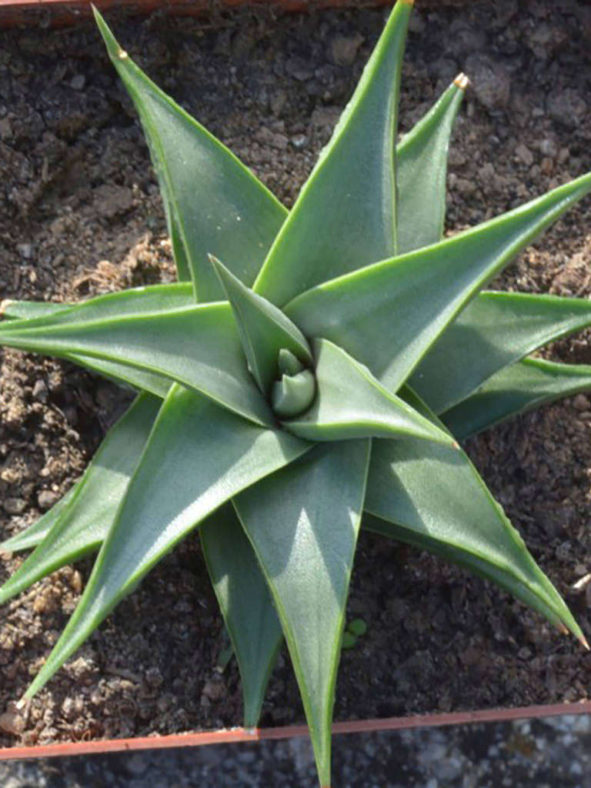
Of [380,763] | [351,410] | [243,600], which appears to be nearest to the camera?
[351,410]

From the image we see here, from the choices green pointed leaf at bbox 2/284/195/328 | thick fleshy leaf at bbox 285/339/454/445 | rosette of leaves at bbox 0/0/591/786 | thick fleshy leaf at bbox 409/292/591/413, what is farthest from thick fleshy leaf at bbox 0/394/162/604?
thick fleshy leaf at bbox 409/292/591/413

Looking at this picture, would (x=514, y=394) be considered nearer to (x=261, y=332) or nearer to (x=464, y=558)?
(x=464, y=558)

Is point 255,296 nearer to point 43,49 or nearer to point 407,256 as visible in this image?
point 407,256

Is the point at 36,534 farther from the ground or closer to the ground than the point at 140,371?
closer to the ground

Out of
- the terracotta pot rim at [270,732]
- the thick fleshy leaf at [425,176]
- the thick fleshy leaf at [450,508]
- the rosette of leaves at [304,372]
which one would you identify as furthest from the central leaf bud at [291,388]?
the terracotta pot rim at [270,732]

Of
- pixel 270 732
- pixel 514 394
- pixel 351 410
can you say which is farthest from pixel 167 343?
pixel 270 732

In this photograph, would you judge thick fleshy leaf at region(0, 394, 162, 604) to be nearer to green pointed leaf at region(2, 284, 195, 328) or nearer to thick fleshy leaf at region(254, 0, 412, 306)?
green pointed leaf at region(2, 284, 195, 328)

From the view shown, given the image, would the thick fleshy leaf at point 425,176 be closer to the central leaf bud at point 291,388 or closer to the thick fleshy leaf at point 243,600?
the central leaf bud at point 291,388
